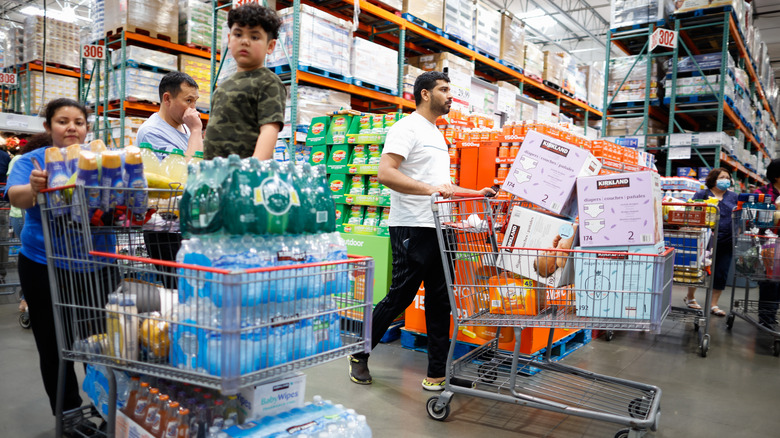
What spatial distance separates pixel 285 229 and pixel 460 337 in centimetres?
246

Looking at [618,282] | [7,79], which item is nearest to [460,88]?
[618,282]

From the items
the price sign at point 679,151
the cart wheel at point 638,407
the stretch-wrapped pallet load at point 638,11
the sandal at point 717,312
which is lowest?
the sandal at point 717,312

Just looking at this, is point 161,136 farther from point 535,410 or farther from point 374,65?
point 374,65

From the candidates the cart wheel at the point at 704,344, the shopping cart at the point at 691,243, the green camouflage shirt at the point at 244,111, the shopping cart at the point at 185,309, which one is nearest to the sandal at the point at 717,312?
the shopping cart at the point at 691,243

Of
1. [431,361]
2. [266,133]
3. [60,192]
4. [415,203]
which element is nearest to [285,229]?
[266,133]

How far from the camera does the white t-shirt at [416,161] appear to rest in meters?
3.12

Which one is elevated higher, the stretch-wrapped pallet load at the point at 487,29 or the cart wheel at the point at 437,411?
the stretch-wrapped pallet load at the point at 487,29

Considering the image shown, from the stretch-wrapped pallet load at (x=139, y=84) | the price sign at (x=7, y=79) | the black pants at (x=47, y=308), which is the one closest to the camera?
the black pants at (x=47, y=308)

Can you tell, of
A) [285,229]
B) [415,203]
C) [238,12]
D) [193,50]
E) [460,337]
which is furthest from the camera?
[193,50]

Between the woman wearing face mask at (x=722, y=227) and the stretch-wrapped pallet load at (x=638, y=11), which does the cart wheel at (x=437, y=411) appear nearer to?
the woman wearing face mask at (x=722, y=227)

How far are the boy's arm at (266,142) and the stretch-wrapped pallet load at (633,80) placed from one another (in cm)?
833

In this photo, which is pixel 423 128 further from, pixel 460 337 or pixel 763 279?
pixel 763 279

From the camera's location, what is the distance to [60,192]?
1872mm

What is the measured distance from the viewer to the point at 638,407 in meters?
2.77
